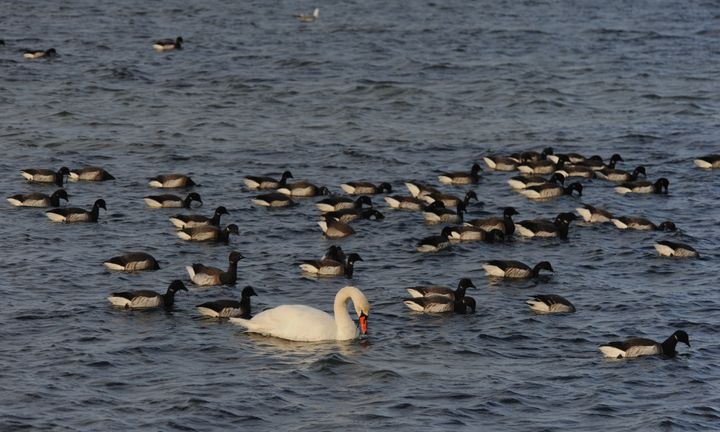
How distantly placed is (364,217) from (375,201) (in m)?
1.96

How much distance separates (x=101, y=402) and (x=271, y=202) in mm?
13638

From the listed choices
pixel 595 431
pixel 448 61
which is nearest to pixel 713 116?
pixel 448 61

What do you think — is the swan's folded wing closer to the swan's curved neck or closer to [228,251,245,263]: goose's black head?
the swan's curved neck

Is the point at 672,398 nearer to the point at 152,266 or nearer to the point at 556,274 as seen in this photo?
the point at 556,274

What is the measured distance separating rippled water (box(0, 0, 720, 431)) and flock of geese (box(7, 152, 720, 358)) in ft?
0.96

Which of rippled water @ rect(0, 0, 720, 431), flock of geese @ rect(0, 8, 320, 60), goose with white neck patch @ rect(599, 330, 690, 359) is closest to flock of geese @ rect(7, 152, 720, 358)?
goose with white neck patch @ rect(599, 330, 690, 359)

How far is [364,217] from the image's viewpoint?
3209 centimetres

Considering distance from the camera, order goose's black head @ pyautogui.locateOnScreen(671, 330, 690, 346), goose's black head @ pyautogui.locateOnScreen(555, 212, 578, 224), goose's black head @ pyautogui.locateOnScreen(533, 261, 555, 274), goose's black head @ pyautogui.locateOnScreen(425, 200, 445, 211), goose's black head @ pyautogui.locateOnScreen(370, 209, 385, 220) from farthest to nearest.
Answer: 1. goose's black head @ pyautogui.locateOnScreen(425, 200, 445, 211)
2. goose's black head @ pyautogui.locateOnScreen(370, 209, 385, 220)
3. goose's black head @ pyautogui.locateOnScreen(555, 212, 578, 224)
4. goose's black head @ pyautogui.locateOnScreen(533, 261, 555, 274)
5. goose's black head @ pyautogui.locateOnScreen(671, 330, 690, 346)

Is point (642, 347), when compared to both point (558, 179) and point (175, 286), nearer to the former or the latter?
point (175, 286)

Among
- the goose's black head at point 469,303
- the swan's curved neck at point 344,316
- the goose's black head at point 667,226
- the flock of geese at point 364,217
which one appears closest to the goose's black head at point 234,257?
the flock of geese at point 364,217

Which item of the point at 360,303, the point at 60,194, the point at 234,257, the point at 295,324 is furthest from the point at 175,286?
the point at 60,194

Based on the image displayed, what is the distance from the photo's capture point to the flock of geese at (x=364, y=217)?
76.1ft

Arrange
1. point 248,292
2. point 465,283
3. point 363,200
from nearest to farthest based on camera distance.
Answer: point 248,292
point 465,283
point 363,200

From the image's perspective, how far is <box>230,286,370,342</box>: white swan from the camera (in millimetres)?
22984
